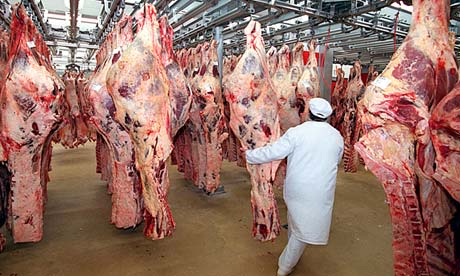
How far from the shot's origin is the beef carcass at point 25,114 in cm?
273

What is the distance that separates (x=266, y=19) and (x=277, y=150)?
1.92 meters

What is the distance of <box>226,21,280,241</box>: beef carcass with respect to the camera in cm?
316

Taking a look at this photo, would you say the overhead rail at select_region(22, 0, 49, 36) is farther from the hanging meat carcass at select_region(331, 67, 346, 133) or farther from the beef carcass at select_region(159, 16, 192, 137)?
the hanging meat carcass at select_region(331, 67, 346, 133)

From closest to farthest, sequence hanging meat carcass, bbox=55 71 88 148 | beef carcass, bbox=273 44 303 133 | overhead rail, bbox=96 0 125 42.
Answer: overhead rail, bbox=96 0 125 42 → beef carcass, bbox=273 44 303 133 → hanging meat carcass, bbox=55 71 88 148

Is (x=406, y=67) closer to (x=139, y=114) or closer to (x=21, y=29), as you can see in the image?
(x=139, y=114)

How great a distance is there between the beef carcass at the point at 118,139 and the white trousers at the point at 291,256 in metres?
1.48

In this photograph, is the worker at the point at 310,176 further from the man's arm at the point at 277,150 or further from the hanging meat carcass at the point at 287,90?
the hanging meat carcass at the point at 287,90

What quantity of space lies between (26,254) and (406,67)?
357 cm

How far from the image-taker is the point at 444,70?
196 cm

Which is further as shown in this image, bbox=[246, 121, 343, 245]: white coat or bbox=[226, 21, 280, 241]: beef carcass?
bbox=[226, 21, 280, 241]: beef carcass

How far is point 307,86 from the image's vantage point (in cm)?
421

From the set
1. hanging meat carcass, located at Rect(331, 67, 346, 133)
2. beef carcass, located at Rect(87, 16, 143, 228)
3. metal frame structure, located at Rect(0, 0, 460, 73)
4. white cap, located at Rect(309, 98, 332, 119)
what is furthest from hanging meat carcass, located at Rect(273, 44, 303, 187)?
hanging meat carcass, located at Rect(331, 67, 346, 133)

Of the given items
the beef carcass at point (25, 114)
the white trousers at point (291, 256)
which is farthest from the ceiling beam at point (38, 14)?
the white trousers at point (291, 256)

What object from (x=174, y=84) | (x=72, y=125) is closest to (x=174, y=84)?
(x=174, y=84)
